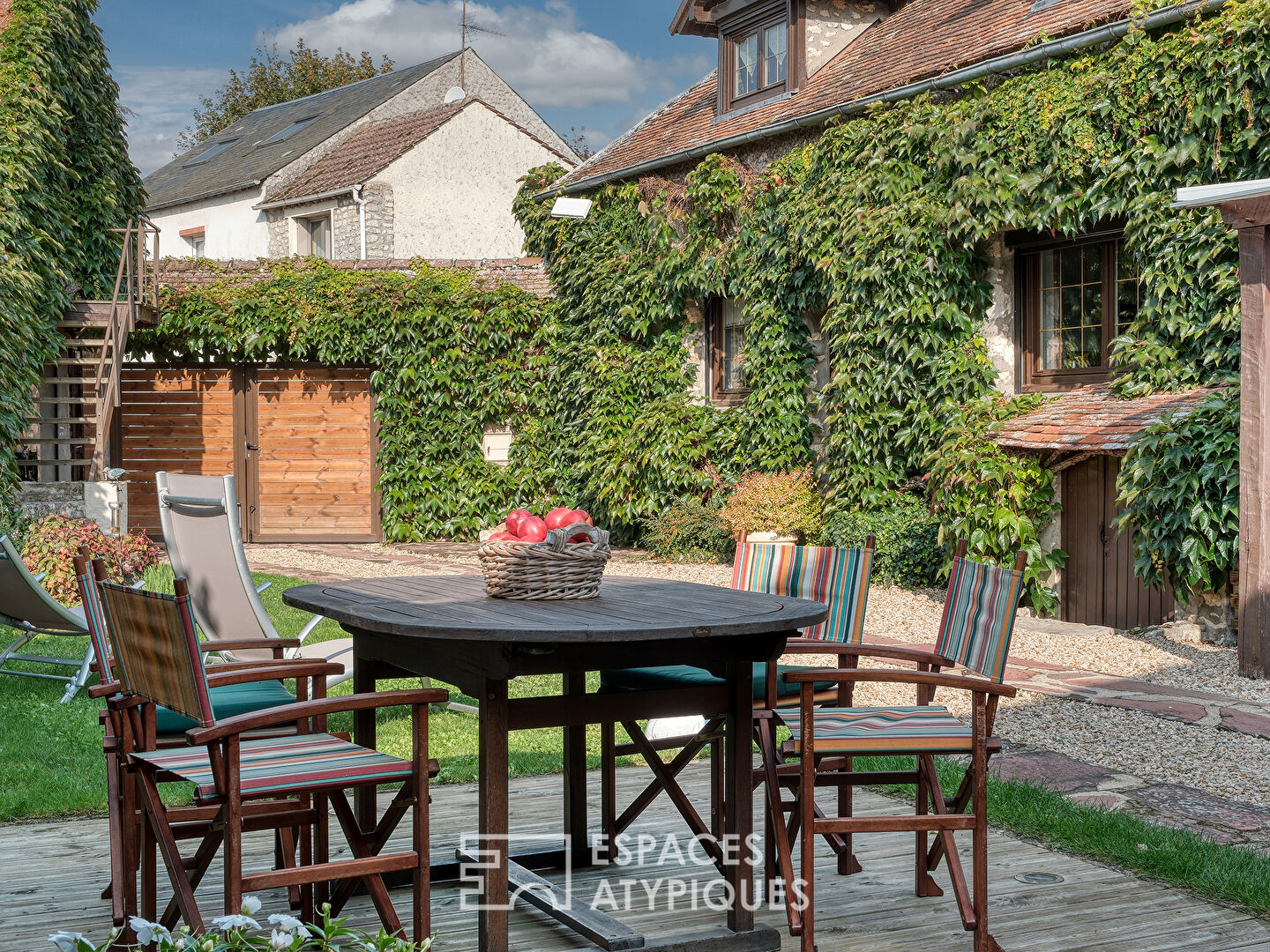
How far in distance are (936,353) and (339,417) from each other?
718cm

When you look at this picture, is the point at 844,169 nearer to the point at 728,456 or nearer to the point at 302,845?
the point at 728,456

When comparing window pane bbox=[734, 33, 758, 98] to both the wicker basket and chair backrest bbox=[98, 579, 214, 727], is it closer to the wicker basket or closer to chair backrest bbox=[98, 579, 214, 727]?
the wicker basket

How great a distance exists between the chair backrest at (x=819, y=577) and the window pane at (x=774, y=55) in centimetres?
896

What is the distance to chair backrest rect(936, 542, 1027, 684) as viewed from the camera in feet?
10.3

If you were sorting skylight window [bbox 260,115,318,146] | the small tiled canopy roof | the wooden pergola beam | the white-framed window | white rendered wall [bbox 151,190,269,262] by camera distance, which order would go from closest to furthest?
the wooden pergola beam < the small tiled canopy roof < the white-framed window < white rendered wall [bbox 151,190,269,262] < skylight window [bbox 260,115,318,146]

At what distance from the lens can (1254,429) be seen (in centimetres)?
637

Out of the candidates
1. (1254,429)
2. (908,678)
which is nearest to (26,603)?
(908,678)

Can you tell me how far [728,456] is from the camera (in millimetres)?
11844

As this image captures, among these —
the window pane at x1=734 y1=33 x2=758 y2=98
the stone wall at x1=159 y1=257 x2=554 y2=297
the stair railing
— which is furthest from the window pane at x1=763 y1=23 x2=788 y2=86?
the stair railing

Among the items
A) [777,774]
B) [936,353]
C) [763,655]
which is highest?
[936,353]

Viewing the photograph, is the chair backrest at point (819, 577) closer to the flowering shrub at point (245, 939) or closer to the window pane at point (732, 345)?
the flowering shrub at point (245, 939)

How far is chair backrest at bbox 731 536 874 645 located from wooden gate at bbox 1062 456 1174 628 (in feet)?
14.5

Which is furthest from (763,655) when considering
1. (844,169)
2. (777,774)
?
(844,169)

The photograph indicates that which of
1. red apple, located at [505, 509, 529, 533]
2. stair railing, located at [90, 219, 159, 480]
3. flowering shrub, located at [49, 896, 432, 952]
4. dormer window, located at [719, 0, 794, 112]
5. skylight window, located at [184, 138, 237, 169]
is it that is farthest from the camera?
skylight window, located at [184, 138, 237, 169]
